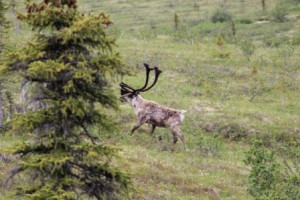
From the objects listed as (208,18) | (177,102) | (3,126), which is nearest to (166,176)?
(3,126)

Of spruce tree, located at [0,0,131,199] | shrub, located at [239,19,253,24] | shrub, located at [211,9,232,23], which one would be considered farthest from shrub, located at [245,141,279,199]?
shrub, located at [239,19,253,24]

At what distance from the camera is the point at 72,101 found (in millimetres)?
10828

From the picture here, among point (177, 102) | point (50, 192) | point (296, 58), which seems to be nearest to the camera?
point (50, 192)

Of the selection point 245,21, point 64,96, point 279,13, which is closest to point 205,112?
point 64,96

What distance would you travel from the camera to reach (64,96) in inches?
439

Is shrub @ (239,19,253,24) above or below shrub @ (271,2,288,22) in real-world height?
below

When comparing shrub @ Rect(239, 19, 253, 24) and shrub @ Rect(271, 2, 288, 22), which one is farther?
shrub @ Rect(239, 19, 253, 24)

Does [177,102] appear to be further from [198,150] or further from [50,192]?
[50,192]

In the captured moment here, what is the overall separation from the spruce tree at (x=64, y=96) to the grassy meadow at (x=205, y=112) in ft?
2.08

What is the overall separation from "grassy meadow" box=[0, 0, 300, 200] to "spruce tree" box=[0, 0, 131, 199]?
635 millimetres

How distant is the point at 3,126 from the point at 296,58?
28.8 m

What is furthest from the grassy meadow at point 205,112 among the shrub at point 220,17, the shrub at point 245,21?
the shrub at point 245,21

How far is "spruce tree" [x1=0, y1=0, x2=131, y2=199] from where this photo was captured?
1075 cm

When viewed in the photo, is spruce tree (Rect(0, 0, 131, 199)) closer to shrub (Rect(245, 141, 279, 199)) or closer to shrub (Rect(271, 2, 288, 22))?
shrub (Rect(245, 141, 279, 199))
